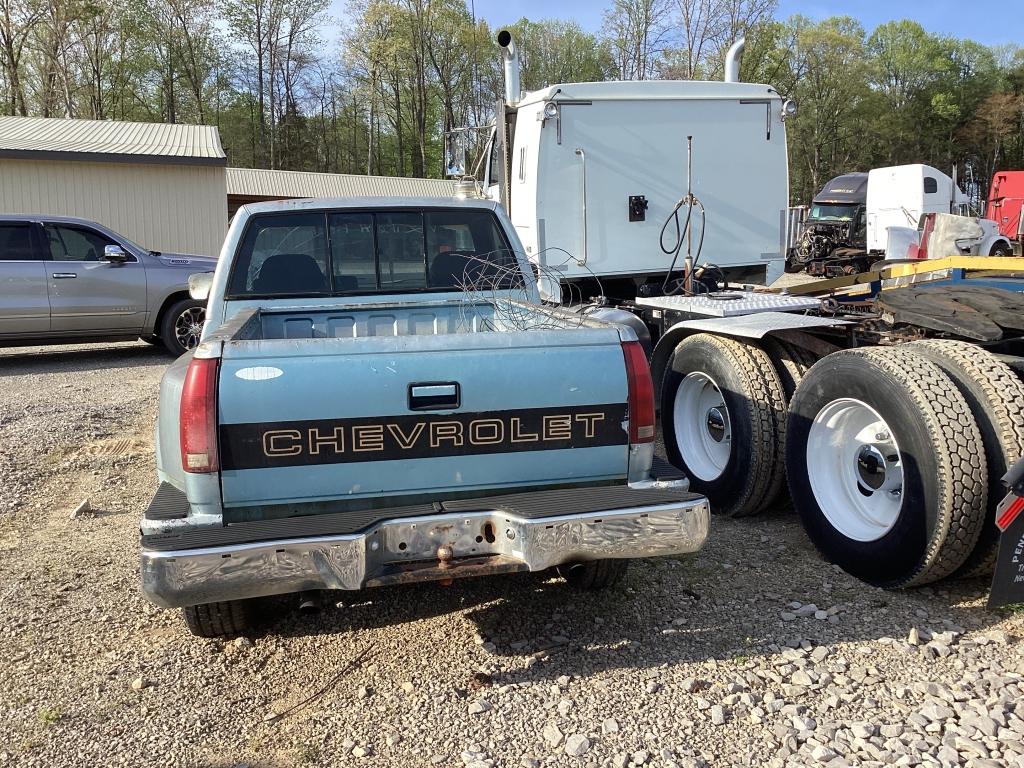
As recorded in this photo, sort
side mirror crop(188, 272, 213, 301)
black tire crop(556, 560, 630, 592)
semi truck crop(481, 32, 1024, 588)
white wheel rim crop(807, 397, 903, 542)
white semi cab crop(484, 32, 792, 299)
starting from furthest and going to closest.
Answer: white semi cab crop(484, 32, 792, 299), side mirror crop(188, 272, 213, 301), white wheel rim crop(807, 397, 903, 542), black tire crop(556, 560, 630, 592), semi truck crop(481, 32, 1024, 588)

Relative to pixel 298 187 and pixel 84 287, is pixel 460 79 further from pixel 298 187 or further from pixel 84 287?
pixel 84 287

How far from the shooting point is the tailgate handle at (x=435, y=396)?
9.71ft

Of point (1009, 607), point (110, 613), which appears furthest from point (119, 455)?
point (1009, 607)

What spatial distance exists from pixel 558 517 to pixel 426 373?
27.5 inches

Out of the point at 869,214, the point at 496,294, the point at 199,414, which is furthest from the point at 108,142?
the point at 869,214

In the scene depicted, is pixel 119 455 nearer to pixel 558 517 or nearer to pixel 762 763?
pixel 558 517

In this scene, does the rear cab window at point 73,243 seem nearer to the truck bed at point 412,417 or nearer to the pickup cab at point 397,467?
the pickup cab at point 397,467

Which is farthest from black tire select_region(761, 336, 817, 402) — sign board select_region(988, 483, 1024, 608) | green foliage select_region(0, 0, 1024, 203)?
green foliage select_region(0, 0, 1024, 203)

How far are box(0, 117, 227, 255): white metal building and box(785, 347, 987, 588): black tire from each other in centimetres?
1721

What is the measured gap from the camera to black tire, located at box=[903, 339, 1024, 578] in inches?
128

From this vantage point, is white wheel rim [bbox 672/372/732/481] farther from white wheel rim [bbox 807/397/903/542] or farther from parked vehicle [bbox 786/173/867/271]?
parked vehicle [bbox 786/173/867/271]

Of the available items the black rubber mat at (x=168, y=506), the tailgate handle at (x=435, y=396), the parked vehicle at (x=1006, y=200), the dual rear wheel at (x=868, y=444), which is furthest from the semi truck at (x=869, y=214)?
the black rubber mat at (x=168, y=506)

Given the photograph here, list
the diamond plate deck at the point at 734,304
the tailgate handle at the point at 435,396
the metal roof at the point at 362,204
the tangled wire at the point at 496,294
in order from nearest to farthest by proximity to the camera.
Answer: the tailgate handle at the point at 435,396, the tangled wire at the point at 496,294, the metal roof at the point at 362,204, the diamond plate deck at the point at 734,304

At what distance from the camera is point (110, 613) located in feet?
12.2
